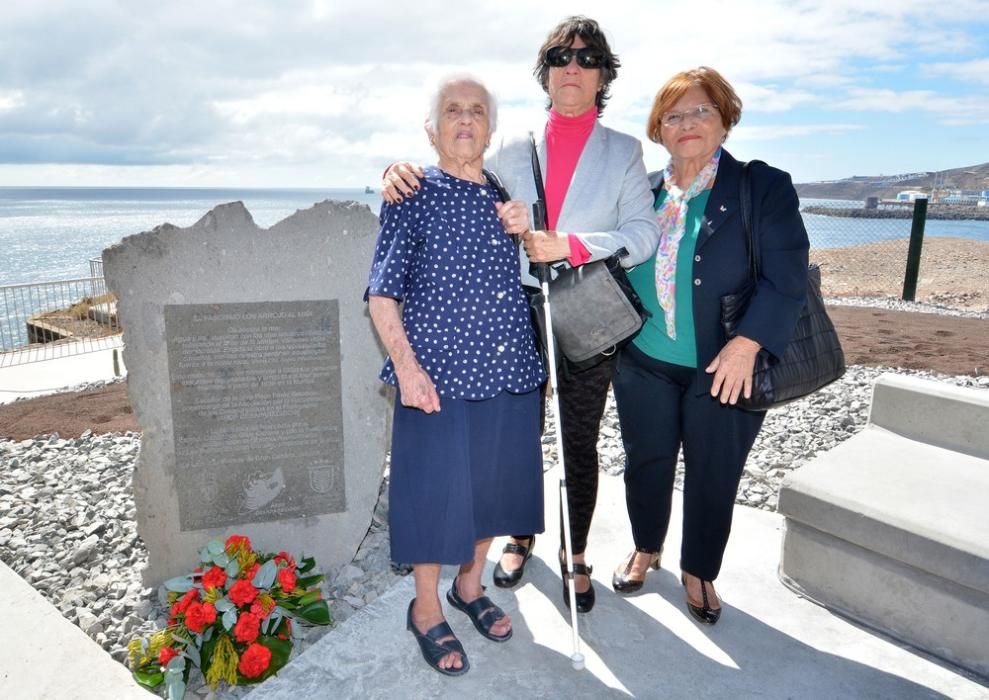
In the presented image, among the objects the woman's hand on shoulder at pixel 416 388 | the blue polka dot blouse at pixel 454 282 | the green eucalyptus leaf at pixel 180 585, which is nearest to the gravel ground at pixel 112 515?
the green eucalyptus leaf at pixel 180 585

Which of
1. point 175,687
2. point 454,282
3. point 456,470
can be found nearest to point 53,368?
point 175,687

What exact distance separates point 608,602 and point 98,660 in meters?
2.07

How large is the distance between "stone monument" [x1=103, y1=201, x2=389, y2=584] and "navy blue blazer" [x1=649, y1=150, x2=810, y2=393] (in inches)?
65.9

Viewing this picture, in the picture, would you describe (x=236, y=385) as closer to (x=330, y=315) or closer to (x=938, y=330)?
(x=330, y=315)

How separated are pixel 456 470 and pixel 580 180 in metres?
1.17

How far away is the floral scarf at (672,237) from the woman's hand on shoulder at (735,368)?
240mm

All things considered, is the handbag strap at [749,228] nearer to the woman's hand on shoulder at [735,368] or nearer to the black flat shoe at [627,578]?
the woman's hand on shoulder at [735,368]

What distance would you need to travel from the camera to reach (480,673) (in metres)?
2.58

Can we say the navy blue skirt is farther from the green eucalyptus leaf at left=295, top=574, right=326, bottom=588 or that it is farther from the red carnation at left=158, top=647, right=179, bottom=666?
the red carnation at left=158, top=647, right=179, bottom=666

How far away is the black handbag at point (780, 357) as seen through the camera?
98.7 inches

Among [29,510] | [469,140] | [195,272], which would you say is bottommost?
[29,510]

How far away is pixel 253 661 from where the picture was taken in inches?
104

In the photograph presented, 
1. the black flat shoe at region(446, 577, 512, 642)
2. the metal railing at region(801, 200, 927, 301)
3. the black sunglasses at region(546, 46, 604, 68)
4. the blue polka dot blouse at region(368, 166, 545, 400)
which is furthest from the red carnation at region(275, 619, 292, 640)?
the metal railing at region(801, 200, 927, 301)

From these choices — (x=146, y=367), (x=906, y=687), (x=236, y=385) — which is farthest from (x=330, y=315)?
(x=906, y=687)
